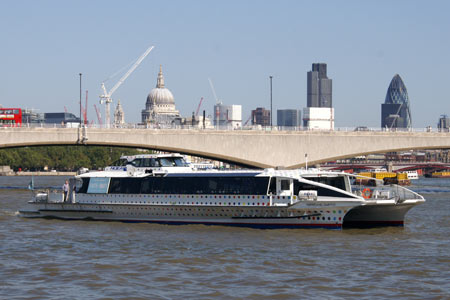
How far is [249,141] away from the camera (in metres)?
98.4

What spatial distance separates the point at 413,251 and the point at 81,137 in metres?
60.6

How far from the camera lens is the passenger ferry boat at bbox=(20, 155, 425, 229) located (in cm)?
4312

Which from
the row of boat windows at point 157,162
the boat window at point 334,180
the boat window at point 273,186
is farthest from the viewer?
Answer: the row of boat windows at point 157,162

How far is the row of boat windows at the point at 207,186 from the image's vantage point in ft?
144

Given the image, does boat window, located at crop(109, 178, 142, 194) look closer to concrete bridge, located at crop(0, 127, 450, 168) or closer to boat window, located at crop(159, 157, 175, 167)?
boat window, located at crop(159, 157, 175, 167)

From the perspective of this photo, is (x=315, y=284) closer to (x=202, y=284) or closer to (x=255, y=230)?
(x=202, y=284)

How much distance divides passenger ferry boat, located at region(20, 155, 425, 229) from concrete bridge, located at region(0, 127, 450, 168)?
42758 mm

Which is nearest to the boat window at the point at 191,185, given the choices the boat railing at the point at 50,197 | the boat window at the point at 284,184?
the boat window at the point at 284,184

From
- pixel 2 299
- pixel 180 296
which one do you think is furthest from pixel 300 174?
pixel 2 299

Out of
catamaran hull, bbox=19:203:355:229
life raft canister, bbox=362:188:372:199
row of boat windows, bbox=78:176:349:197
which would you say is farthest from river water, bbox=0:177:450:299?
life raft canister, bbox=362:188:372:199

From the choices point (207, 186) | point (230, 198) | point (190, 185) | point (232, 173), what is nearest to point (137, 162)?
point (190, 185)

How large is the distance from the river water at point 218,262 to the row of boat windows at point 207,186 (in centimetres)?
210

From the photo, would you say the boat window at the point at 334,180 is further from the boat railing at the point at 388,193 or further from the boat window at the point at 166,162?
the boat window at the point at 166,162

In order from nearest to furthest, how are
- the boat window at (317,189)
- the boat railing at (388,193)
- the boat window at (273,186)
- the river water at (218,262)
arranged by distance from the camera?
the river water at (218,262) < the boat window at (317,189) < the boat window at (273,186) < the boat railing at (388,193)
